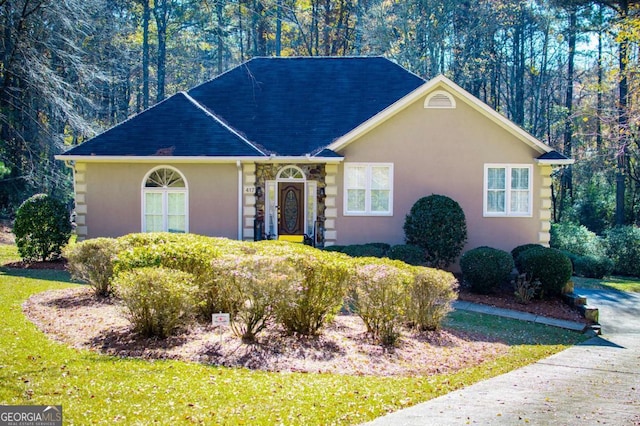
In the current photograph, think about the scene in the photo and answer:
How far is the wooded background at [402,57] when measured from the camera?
2480 centimetres

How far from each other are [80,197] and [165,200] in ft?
8.13

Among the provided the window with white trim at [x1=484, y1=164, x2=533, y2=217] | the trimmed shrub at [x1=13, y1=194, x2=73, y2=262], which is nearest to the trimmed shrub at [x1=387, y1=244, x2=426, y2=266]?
the window with white trim at [x1=484, y1=164, x2=533, y2=217]

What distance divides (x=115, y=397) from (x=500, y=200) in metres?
12.9

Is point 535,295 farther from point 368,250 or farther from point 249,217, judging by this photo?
point 249,217

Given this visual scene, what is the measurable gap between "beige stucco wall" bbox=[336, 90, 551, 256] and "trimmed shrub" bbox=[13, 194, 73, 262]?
7.72 metres

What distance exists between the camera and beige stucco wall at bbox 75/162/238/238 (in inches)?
653

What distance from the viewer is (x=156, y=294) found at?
7836 mm

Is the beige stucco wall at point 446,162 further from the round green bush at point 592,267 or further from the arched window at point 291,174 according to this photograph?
the round green bush at point 592,267

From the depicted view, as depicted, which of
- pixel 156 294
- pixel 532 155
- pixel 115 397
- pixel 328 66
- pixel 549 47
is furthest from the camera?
pixel 549 47

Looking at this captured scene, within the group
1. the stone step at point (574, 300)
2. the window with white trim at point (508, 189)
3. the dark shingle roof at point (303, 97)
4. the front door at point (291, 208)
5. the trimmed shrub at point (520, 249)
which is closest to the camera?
the stone step at point (574, 300)

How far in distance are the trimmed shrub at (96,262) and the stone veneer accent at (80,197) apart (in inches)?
231

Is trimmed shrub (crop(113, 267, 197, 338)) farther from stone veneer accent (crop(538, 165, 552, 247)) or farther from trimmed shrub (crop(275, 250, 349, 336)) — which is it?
stone veneer accent (crop(538, 165, 552, 247))

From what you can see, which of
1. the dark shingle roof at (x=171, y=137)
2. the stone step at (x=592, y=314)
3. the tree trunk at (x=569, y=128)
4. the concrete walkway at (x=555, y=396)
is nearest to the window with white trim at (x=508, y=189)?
the stone step at (x=592, y=314)

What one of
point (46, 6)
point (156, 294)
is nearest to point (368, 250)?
point (156, 294)
